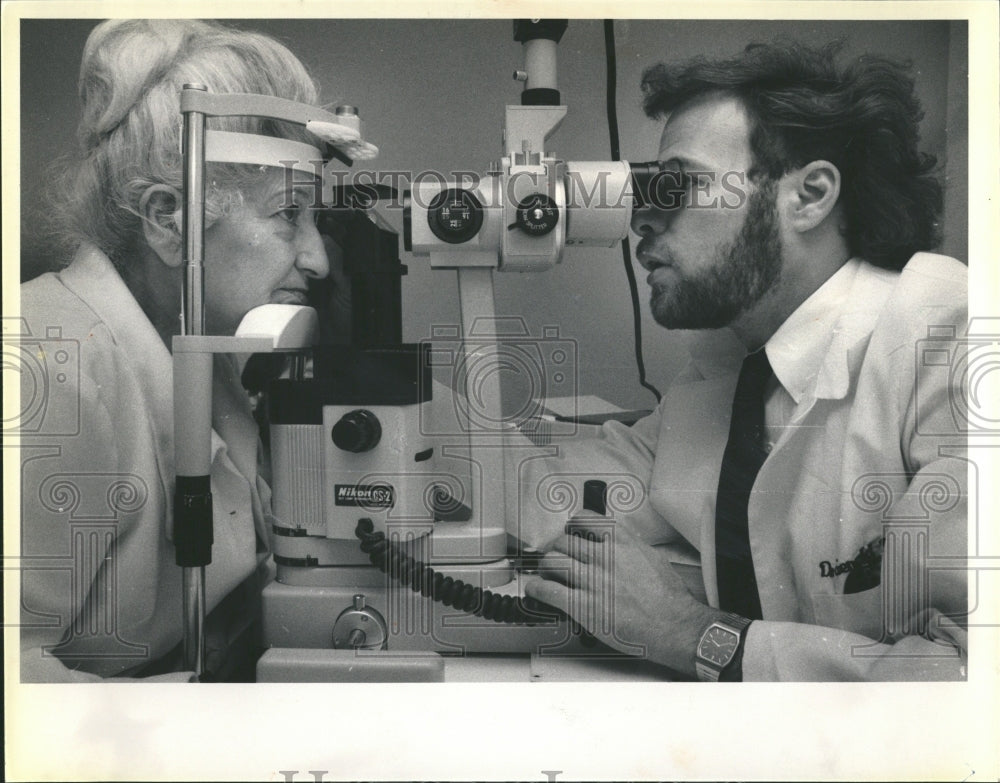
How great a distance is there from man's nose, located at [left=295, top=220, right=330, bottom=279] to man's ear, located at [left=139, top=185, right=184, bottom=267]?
0.51 feet

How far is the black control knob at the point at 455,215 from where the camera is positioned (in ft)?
2.78

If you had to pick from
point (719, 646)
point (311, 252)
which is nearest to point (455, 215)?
point (311, 252)

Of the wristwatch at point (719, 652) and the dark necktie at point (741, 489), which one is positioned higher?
the dark necktie at point (741, 489)

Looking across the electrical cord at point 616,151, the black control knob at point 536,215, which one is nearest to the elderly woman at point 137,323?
the black control knob at point 536,215

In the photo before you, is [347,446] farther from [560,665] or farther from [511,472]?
[560,665]

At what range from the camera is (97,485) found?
883 millimetres

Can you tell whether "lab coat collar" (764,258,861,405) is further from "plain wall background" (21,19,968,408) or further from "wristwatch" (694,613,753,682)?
"wristwatch" (694,613,753,682)

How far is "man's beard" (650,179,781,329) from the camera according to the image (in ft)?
2.97

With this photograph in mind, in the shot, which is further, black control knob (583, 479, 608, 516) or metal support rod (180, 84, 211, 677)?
black control knob (583, 479, 608, 516)

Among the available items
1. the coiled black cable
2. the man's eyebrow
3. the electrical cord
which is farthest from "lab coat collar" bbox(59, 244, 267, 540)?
the man's eyebrow

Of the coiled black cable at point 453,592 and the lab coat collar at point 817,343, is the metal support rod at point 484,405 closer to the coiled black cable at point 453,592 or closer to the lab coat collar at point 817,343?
the coiled black cable at point 453,592

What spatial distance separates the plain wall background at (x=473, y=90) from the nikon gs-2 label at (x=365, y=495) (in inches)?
7.9

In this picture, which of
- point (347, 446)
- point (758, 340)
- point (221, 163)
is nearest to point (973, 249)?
point (758, 340)

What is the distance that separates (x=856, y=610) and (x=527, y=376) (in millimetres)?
528
